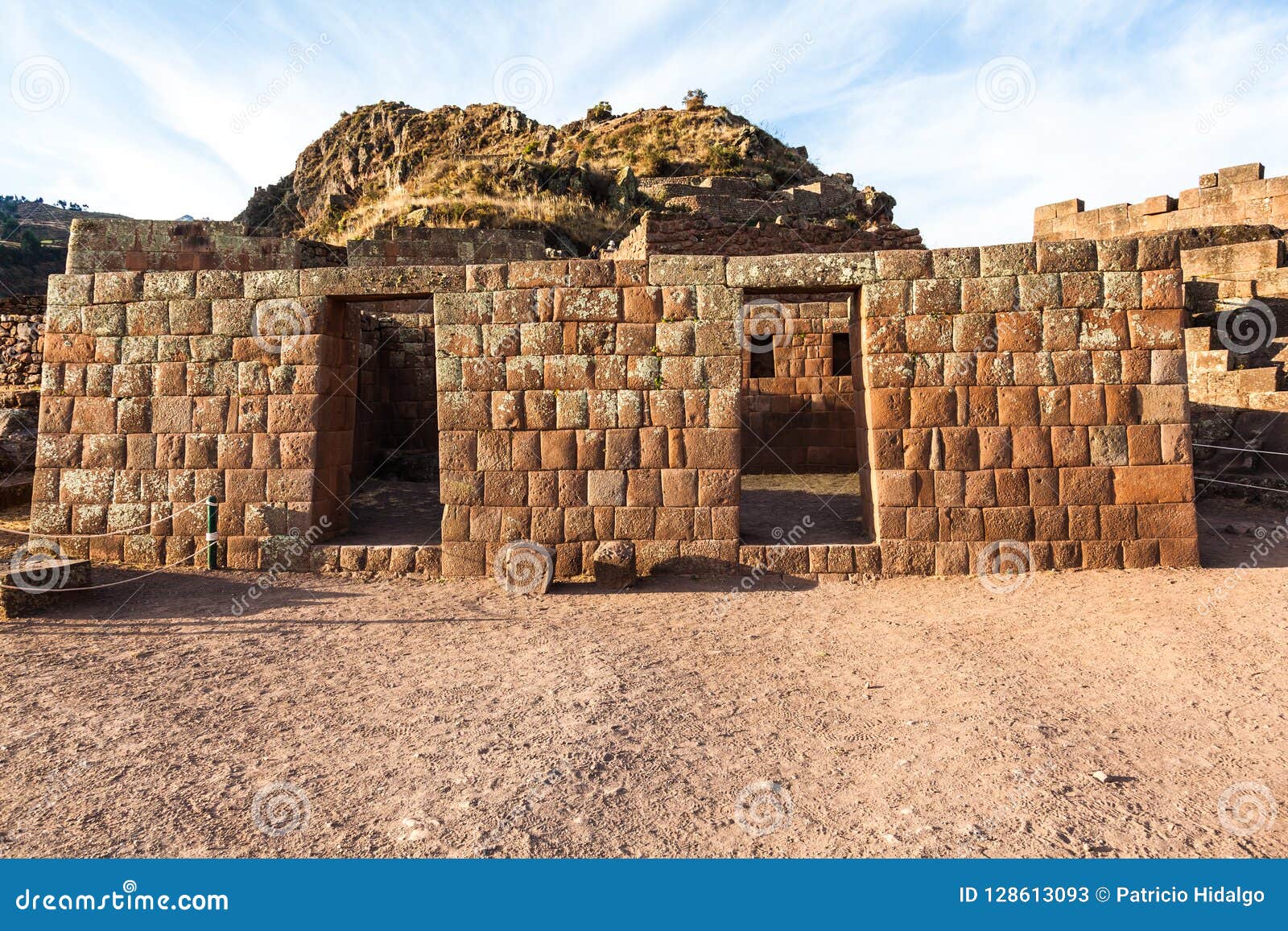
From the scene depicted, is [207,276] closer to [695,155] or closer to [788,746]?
[788,746]

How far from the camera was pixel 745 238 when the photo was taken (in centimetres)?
1565

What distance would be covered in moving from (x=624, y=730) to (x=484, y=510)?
4059mm

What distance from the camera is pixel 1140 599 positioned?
669cm

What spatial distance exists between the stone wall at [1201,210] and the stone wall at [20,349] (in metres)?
18.2

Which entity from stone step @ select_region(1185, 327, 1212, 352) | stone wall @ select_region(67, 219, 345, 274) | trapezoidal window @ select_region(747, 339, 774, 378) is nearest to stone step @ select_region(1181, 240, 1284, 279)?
stone step @ select_region(1185, 327, 1212, 352)

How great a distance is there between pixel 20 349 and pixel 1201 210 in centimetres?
2250

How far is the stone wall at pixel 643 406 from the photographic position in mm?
A: 7555

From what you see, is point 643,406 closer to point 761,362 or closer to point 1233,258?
point 761,362

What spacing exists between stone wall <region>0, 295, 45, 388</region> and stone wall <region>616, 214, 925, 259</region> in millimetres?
10505

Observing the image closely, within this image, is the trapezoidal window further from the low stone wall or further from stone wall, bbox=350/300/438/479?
stone wall, bbox=350/300/438/479

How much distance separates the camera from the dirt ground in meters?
3.39

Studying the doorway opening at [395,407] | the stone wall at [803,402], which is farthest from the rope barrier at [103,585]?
the stone wall at [803,402]

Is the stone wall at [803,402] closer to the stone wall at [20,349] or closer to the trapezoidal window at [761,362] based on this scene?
the trapezoidal window at [761,362]

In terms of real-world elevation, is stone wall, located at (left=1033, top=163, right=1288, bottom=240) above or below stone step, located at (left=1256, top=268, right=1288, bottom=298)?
above
